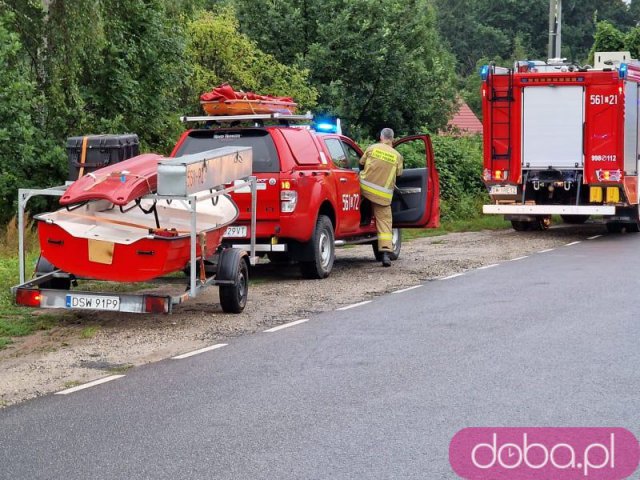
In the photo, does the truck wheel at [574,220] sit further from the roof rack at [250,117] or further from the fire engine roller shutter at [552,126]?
the roof rack at [250,117]

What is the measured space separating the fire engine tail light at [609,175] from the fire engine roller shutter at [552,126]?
41 centimetres

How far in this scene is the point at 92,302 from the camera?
10.8 meters

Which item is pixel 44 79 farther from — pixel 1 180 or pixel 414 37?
pixel 414 37

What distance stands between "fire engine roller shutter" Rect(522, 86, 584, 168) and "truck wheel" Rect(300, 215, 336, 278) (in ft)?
25.4

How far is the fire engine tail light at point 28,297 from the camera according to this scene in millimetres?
10984

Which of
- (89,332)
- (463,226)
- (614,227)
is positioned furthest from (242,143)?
(614,227)

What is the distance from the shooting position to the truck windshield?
14180mm

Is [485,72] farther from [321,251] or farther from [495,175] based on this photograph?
[321,251]

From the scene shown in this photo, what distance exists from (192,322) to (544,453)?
5497mm

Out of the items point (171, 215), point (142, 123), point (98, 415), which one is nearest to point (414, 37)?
point (142, 123)

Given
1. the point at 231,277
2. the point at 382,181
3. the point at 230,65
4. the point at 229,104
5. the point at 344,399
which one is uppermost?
the point at 230,65

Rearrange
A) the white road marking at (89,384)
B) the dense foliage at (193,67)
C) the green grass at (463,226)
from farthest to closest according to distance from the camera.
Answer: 1. the green grass at (463,226)
2. the dense foliage at (193,67)
3. the white road marking at (89,384)

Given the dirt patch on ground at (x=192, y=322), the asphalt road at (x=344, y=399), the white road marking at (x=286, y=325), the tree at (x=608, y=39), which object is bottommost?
the dirt patch on ground at (x=192, y=322)

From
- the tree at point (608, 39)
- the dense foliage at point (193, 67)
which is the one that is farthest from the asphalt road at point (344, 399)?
the tree at point (608, 39)
